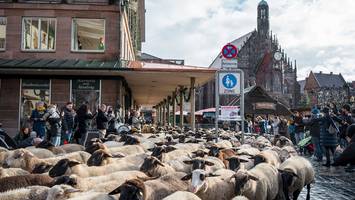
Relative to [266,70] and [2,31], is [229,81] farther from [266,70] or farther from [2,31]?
[266,70]

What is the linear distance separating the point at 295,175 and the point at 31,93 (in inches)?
613

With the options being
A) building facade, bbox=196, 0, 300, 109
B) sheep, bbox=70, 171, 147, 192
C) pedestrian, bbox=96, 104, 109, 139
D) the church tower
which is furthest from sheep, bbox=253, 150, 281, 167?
the church tower

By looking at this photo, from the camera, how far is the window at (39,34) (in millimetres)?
21500

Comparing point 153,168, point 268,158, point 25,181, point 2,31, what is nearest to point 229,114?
point 268,158

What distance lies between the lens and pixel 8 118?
803 inches

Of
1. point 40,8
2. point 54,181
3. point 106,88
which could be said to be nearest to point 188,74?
point 106,88

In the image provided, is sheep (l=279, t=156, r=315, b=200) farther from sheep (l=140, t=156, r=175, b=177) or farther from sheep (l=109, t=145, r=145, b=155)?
sheep (l=109, t=145, r=145, b=155)

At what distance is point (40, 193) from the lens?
18.9 ft

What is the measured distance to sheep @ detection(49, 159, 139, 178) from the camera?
7210 mm

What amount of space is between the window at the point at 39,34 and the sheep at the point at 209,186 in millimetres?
16662

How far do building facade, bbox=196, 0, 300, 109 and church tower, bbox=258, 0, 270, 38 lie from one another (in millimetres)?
2777

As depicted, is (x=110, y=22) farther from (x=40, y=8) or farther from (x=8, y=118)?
(x=8, y=118)

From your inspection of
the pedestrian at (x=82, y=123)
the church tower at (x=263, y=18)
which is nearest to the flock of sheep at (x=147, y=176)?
the pedestrian at (x=82, y=123)

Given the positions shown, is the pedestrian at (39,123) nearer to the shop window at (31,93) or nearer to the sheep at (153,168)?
the sheep at (153,168)
